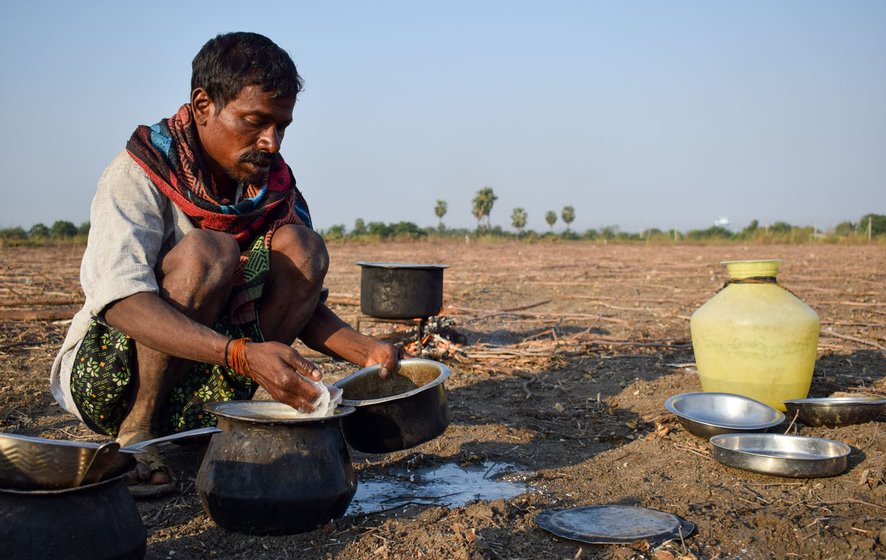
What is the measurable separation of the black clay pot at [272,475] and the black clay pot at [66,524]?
1.21ft

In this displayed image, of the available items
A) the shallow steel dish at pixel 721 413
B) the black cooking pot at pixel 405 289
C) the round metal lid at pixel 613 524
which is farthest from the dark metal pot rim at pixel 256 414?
the black cooking pot at pixel 405 289

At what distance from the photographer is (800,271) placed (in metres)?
14.0

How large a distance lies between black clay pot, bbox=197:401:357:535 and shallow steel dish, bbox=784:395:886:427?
2364mm

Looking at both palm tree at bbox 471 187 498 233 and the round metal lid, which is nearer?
the round metal lid

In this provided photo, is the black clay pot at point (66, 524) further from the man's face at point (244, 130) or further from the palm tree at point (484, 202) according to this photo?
the palm tree at point (484, 202)

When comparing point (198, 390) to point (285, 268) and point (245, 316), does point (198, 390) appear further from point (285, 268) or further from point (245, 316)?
point (285, 268)

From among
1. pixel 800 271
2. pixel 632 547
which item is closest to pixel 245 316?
pixel 632 547

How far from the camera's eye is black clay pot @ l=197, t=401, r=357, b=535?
6.97ft

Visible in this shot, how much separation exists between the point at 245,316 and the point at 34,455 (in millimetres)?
1167

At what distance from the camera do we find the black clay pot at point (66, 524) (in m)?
1.66

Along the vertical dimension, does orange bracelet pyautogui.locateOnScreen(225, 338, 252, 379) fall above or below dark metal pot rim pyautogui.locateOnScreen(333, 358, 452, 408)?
above

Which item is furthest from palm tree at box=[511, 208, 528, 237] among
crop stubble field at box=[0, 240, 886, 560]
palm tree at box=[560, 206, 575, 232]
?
crop stubble field at box=[0, 240, 886, 560]

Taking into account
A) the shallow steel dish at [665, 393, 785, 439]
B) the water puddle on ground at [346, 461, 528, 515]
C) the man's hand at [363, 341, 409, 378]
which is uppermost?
the man's hand at [363, 341, 409, 378]

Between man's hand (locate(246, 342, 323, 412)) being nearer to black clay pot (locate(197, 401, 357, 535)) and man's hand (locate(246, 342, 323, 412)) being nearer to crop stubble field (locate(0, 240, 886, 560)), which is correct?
black clay pot (locate(197, 401, 357, 535))
